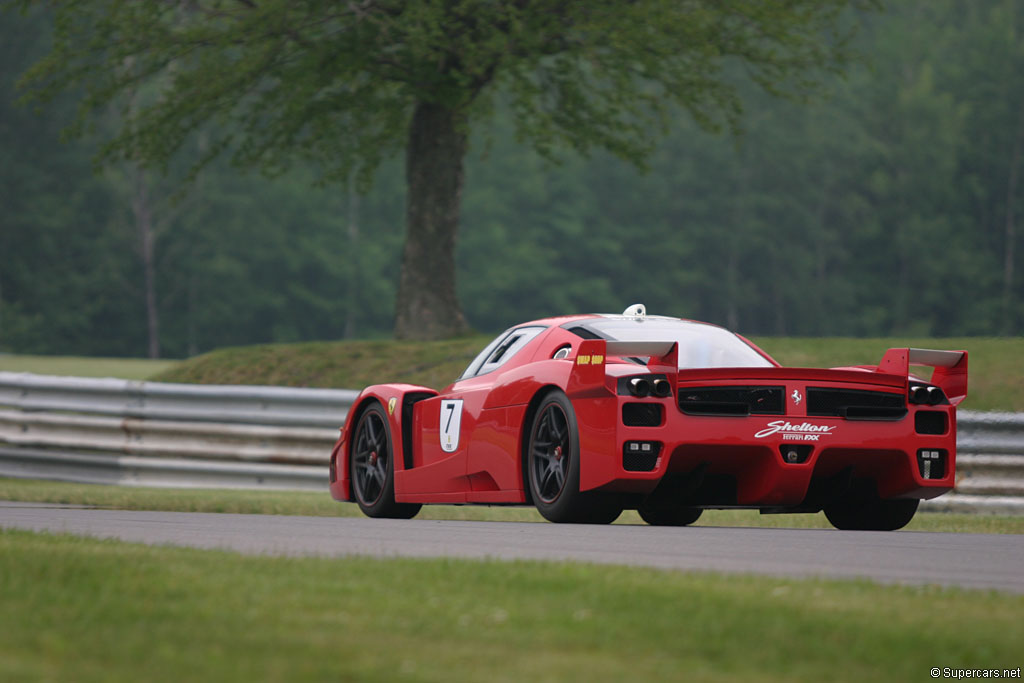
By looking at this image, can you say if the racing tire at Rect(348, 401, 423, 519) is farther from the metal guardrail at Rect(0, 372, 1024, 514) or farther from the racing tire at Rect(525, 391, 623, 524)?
the metal guardrail at Rect(0, 372, 1024, 514)

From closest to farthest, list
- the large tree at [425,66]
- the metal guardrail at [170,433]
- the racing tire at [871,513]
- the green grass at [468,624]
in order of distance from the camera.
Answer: the green grass at [468,624] → the racing tire at [871,513] → the metal guardrail at [170,433] → the large tree at [425,66]

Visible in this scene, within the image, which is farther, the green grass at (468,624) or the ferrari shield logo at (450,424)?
the ferrari shield logo at (450,424)

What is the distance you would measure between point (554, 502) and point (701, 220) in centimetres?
7077

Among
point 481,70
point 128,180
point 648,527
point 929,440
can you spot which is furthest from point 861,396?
point 128,180

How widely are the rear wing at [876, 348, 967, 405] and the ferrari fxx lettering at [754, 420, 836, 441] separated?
69 centimetres

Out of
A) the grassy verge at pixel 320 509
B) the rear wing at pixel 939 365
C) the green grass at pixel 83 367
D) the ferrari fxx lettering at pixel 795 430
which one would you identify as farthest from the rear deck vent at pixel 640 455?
the green grass at pixel 83 367

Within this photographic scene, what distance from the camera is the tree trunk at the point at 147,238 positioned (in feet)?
204

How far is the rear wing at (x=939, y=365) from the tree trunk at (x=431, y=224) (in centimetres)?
1298

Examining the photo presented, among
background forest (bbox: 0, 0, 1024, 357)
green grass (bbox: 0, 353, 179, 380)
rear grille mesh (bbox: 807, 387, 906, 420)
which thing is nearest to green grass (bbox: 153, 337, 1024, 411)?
green grass (bbox: 0, 353, 179, 380)

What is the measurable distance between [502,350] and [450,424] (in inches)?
23.8

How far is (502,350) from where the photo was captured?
10.2 m

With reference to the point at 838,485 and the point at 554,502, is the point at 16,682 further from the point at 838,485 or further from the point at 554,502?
the point at 838,485

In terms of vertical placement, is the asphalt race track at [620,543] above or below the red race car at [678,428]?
below

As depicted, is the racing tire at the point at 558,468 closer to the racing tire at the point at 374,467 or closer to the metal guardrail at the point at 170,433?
the racing tire at the point at 374,467
